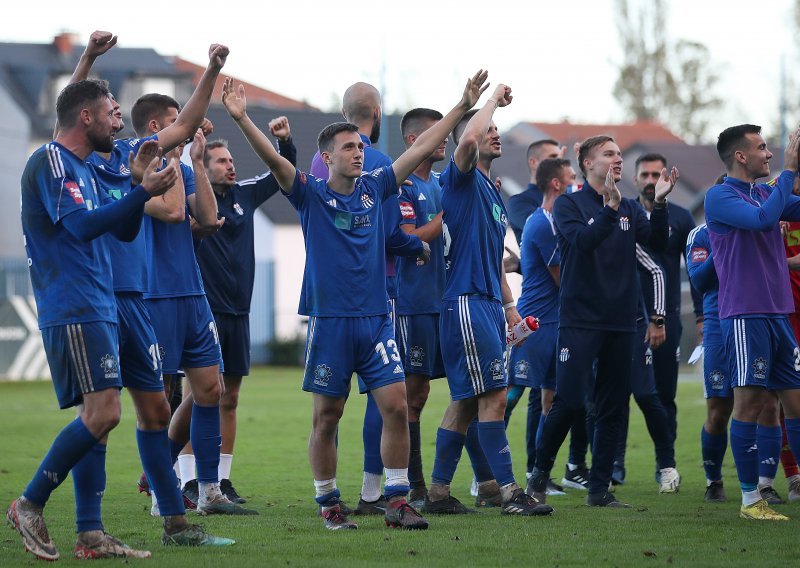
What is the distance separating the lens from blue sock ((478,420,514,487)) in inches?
336

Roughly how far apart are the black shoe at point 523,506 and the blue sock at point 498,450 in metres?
0.13

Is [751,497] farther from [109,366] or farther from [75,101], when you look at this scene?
[75,101]

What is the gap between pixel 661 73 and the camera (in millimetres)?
68688

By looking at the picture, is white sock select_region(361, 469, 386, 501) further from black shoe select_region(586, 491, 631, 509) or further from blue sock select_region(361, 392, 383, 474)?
black shoe select_region(586, 491, 631, 509)

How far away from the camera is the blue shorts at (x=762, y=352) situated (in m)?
8.33

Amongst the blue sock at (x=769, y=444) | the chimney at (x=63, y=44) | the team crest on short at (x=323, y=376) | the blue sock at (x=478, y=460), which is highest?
the chimney at (x=63, y=44)

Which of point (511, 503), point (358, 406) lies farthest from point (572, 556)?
point (358, 406)

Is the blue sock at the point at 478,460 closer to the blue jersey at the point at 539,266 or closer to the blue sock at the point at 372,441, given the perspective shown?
the blue sock at the point at 372,441

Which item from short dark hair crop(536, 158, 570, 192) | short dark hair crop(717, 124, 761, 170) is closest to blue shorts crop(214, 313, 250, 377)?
short dark hair crop(536, 158, 570, 192)

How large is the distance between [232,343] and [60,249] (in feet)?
10.8

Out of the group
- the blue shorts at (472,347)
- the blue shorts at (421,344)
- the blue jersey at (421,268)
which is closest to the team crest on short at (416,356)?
the blue shorts at (421,344)

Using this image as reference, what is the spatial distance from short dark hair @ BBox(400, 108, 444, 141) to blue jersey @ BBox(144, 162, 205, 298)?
176 centimetres

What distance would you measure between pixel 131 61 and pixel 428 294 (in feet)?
167

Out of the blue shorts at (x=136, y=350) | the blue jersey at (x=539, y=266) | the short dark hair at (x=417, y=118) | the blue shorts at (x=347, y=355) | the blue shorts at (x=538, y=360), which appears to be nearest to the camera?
the blue shorts at (x=136, y=350)
